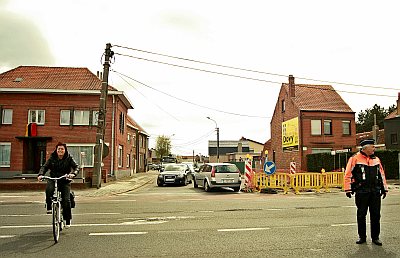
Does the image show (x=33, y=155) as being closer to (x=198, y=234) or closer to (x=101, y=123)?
(x=101, y=123)

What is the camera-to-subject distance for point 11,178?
28312mm

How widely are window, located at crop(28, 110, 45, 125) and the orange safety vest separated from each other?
27356mm

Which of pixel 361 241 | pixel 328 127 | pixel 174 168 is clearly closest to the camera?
pixel 361 241

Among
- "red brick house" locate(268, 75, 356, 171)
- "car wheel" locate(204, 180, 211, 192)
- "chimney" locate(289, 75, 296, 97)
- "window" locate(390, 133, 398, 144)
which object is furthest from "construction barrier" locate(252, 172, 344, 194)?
"window" locate(390, 133, 398, 144)

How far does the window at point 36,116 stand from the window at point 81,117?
2555 mm

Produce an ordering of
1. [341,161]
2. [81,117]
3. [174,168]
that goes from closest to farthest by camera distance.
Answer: [174,168], [81,117], [341,161]

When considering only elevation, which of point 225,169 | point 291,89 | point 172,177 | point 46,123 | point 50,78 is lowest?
point 172,177

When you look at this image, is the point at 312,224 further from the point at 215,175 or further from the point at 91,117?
the point at 91,117

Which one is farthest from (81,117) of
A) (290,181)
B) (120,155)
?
(290,181)

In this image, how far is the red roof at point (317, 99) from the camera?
39928 mm

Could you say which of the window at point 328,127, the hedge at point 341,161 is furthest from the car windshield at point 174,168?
the window at point 328,127

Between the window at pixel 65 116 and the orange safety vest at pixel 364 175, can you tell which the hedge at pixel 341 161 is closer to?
the window at pixel 65 116

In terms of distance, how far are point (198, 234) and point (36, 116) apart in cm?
Answer: 2571

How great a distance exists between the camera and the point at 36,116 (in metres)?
29.6
